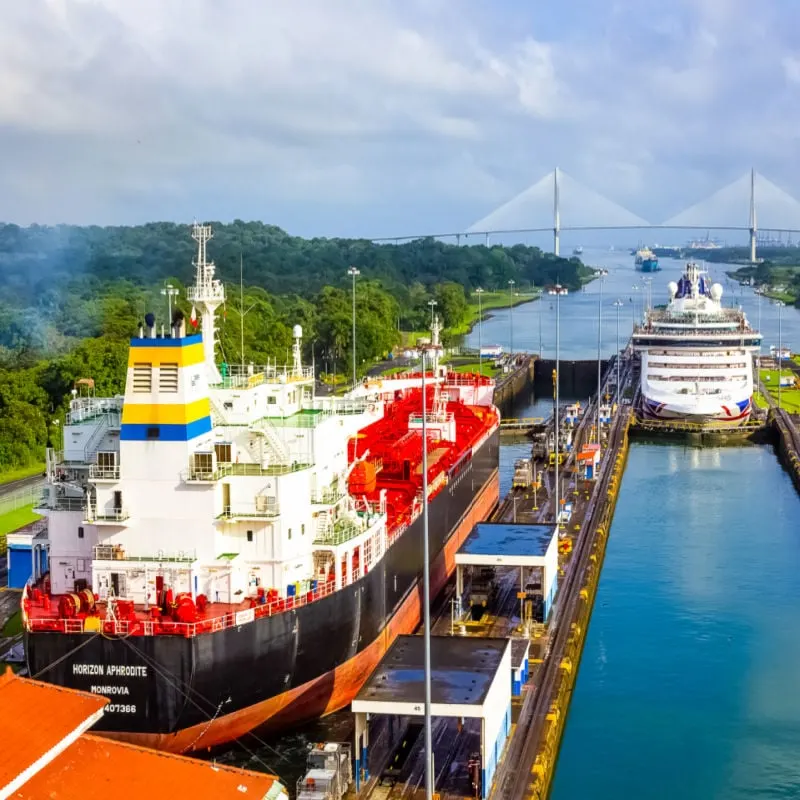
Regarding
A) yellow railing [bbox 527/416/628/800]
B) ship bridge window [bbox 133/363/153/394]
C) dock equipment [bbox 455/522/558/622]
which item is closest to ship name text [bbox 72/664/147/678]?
ship bridge window [bbox 133/363/153/394]

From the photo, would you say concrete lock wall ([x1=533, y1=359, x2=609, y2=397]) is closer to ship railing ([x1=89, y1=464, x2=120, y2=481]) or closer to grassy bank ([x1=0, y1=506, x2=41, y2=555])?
grassy bank ([x1=0, y1=506, x2=41, y2=555])

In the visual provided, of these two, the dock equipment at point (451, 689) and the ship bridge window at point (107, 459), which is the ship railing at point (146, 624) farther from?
the ship bridge window at point (107, 459)

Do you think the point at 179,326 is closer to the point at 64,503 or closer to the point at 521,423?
the point at 64,503

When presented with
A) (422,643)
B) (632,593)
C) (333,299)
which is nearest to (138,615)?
(422,643)

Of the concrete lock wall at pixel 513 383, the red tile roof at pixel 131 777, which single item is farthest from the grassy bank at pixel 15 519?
the concrete lock wall at pixel 513 383

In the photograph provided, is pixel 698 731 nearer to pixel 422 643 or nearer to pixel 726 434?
pixel 422 643

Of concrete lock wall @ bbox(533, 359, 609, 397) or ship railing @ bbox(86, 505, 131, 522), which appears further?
concrete lock wall @ bbox(533, 359, 609, 397)
